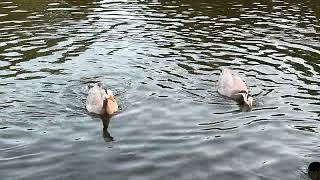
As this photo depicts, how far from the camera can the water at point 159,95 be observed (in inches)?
505

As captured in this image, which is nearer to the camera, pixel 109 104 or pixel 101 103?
pixel 109 104

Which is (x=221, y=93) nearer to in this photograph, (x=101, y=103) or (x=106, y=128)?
(x=101, y=103)

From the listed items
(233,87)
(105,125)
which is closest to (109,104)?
(105,125)

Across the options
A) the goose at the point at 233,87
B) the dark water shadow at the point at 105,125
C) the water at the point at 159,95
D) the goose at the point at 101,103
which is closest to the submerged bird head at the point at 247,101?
the goose at the point at 233,87

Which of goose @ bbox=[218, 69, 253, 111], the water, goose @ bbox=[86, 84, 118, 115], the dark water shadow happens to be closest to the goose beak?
goose @ bbox=[218, 69, 253, 111]

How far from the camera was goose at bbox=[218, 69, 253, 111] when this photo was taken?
55.1 ft

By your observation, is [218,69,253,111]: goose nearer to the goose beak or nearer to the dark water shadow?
the goose beak

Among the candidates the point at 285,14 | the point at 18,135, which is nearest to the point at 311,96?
the point at 18,135

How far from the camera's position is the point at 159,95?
17.2 m

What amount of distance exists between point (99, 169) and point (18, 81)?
716 centimetres

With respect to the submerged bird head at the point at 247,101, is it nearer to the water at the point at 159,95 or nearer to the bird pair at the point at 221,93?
the bird pair at the point at 221,93

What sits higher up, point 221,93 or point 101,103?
point 101,103

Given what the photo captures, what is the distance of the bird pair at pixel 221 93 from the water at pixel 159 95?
1.04 feet

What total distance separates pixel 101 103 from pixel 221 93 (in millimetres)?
3957
